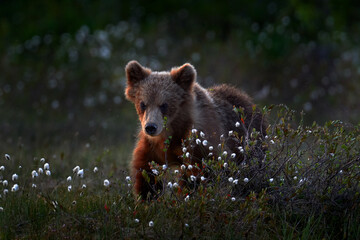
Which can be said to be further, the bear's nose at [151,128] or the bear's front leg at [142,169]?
the bear's front leg at [142,169]

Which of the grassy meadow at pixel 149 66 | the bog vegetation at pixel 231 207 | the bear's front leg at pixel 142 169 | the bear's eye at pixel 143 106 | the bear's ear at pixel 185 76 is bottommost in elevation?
the bog vegetation at pixel 231 207

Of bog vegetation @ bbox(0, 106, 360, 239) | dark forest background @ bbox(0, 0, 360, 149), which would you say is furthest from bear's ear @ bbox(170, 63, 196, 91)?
dark forest background @ bbox(0, 0, 360, 149)

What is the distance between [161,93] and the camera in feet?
18.8

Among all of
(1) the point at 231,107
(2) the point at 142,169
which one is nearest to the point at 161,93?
(2) the point at 142,169

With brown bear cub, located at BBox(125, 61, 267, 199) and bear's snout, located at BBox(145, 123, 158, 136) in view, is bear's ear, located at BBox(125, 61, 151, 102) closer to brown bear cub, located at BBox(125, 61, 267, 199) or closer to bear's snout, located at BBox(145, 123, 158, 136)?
brown bear cub, located at BBox(125, 61, 267, 199)

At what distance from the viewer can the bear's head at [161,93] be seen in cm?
566

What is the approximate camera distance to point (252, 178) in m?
4.59

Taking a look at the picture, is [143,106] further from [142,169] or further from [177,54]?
[177,54]

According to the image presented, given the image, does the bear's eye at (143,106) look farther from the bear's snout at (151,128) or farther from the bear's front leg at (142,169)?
the bear's snout at (151,128)

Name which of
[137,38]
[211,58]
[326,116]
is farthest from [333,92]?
[137,38]

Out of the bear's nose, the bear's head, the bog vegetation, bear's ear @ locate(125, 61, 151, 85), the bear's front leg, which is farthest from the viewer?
bear's ear @ locate(125, 61, 151, 85)

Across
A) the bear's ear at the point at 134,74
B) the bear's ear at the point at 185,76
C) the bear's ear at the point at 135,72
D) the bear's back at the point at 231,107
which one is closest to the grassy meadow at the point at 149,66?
the bear's back at the point at 231,107

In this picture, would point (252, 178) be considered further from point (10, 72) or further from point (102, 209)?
point (10, 72)

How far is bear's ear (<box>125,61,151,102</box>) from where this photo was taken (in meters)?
6.02
